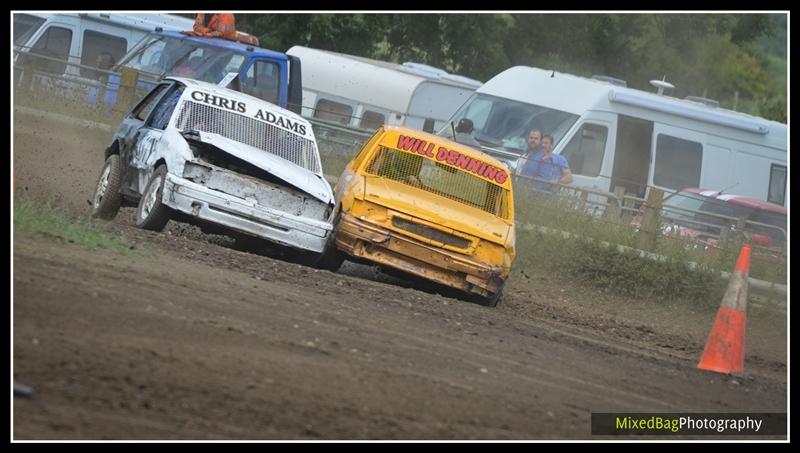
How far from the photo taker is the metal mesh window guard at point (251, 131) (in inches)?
504

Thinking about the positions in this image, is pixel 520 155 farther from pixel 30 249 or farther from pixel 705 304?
pixel 30 249

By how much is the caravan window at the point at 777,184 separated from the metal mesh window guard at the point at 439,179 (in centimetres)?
924

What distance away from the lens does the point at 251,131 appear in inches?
516

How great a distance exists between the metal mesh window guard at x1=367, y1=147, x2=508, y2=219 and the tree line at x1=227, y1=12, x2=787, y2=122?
717 inches

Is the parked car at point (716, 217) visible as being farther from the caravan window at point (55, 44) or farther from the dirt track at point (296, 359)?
the caravan window at point (55, 44)

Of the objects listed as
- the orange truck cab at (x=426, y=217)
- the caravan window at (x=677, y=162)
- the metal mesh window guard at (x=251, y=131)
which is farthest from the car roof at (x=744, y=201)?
the metal mesh window guard at (x=251, y=131)

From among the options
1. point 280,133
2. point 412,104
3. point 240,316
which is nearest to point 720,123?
point 412,104

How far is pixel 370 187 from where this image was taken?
1264cm

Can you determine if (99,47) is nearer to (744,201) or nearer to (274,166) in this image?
(744,201)

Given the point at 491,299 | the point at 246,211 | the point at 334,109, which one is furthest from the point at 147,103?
the point at 334,109

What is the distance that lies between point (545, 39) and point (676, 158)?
54.5 feet

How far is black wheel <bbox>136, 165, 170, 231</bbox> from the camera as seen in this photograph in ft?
Answer: 38.5

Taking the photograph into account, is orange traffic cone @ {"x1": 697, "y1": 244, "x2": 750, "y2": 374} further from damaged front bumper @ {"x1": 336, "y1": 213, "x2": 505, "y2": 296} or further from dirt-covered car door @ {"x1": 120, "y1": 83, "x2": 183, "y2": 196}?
dirt-covered car door @ {"x1": 120, "y1": 83, "x2": 183, "y2": 196}

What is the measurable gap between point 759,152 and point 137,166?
12.0 m
